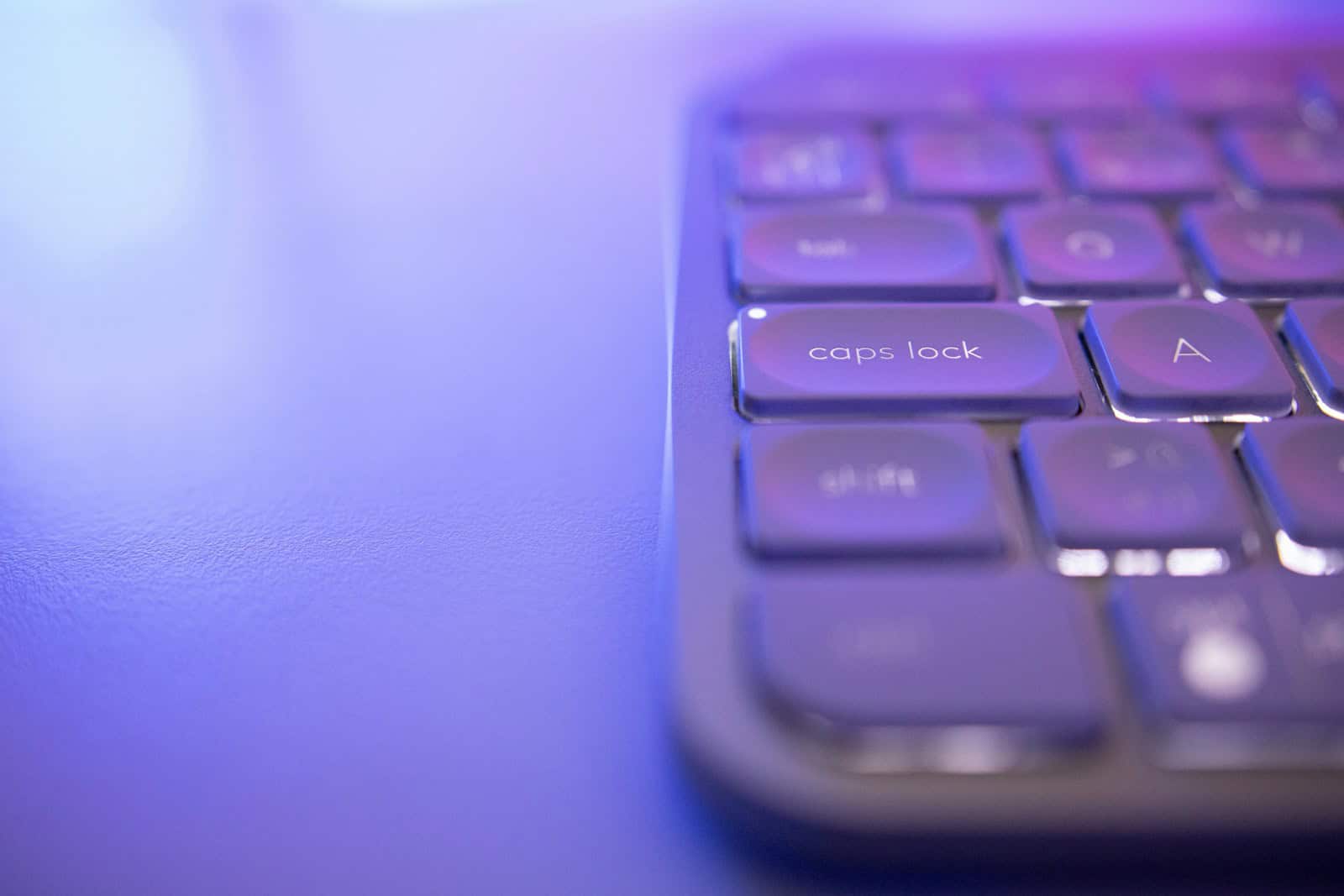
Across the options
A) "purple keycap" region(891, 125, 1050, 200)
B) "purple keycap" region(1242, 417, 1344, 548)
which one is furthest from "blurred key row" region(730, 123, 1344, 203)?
"purple keycap" region(1242, 417, 1344, 548)

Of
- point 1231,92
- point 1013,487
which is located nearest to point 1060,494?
point 1013,487

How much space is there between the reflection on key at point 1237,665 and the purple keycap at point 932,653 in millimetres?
11

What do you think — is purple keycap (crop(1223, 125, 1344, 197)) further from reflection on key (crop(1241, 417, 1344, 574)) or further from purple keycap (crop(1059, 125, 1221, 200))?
reflection on key (crop(1241, 417, 1344, 574))

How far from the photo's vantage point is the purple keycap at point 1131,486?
23 cm

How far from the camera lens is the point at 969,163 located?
352 mm

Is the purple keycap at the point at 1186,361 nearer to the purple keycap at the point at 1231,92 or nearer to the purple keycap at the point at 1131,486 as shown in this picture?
the purple keycap at the point at 1131,486

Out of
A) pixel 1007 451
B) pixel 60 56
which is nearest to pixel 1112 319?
pixel 1007 451

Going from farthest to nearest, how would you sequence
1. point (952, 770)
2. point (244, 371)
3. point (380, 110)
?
point (380, 110)
point (244, 371)
point (952, 770)

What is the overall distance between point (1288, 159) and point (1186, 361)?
5.6 inches

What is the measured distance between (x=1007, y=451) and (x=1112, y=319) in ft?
0.19

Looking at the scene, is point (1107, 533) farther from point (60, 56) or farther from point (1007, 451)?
point (60, 56)

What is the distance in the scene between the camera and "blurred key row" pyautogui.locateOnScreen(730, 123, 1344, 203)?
34 cm

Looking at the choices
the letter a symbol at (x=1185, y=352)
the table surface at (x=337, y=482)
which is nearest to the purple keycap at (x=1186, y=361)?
the letter a symbol at (x=1185, y=352)

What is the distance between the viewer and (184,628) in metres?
0.24
